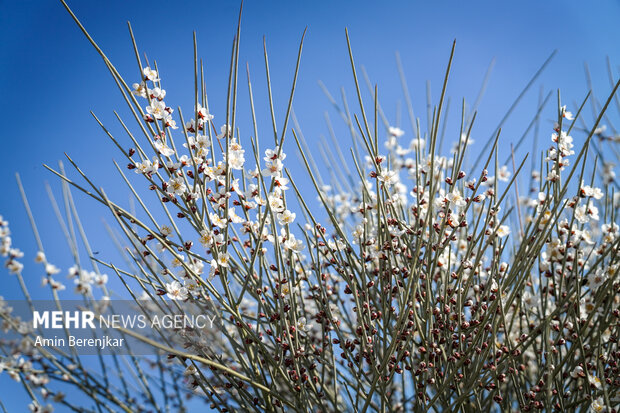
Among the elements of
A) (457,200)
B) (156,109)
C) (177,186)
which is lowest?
(457,200)

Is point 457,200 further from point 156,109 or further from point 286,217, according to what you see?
point 156,109

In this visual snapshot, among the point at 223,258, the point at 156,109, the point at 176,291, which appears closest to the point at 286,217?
the point at 223,258

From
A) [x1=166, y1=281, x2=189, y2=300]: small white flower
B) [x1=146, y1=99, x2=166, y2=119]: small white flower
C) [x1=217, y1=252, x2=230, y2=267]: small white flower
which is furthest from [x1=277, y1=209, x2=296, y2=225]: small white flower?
[x1=146, y1=99, x2=166, y2=119]: small white flower

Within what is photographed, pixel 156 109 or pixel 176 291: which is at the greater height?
pixel 156 109

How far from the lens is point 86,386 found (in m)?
1.37

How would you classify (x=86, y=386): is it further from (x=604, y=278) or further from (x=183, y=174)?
(x=604, y=278)

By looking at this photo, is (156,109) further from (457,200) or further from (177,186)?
(457,200)

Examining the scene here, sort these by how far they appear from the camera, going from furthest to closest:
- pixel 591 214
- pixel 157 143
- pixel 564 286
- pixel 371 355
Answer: pixel 564 286, pixel 591 214, pixel 157 143, pixel 371 355

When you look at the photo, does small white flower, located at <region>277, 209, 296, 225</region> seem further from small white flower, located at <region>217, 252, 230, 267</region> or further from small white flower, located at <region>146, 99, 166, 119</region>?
small white flower, located at <region>146, 99, 166, 119</region>

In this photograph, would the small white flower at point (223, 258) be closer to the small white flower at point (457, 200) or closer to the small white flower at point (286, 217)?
the small white flower at point (286, 217)

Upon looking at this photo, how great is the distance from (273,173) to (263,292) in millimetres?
304

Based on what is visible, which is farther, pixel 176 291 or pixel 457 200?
pixel 457 200

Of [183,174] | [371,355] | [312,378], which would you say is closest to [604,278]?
[371,355]

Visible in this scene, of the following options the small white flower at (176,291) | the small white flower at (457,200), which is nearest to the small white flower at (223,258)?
the small white flower at (176,291)
